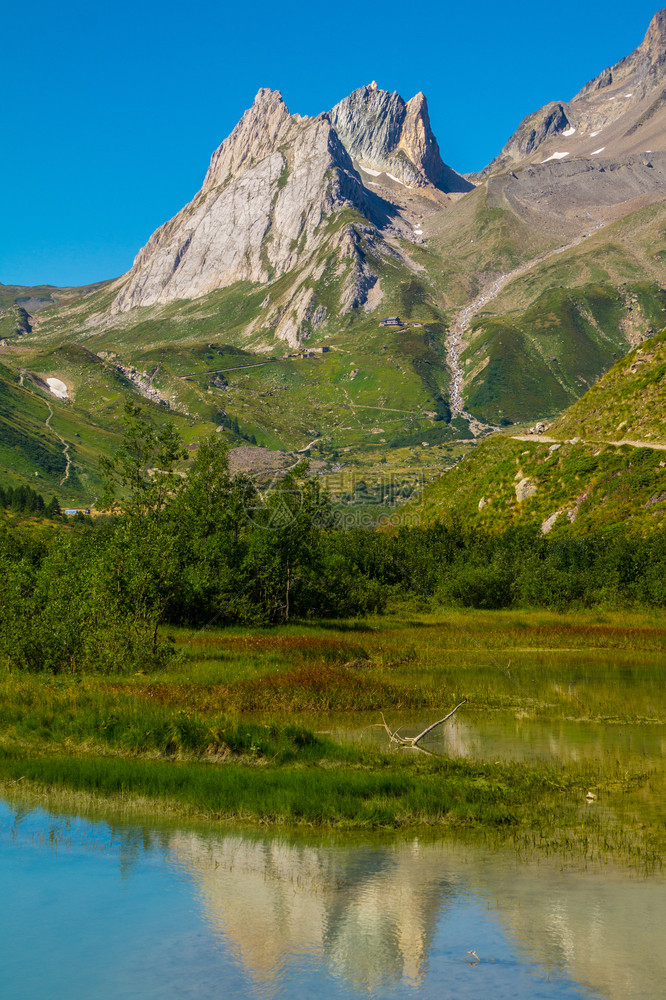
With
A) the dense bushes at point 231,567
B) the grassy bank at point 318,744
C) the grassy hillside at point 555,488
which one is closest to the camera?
the grassy bank at point 318,744

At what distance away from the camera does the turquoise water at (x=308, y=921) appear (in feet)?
37.9

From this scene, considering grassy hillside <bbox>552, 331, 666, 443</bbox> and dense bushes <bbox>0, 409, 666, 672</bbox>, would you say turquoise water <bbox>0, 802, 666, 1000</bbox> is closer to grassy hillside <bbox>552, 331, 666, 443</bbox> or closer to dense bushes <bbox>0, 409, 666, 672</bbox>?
dense bushes <bbox>0, 409, 666, 672</bbox>

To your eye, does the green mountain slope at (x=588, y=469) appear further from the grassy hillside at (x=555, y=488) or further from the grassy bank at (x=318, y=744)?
the grassy bank at (x=318, y=744)

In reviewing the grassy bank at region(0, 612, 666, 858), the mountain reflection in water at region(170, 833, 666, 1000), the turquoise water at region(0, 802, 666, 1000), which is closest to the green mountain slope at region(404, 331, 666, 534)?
the grassy bank at region(0, 612, 666, 858)

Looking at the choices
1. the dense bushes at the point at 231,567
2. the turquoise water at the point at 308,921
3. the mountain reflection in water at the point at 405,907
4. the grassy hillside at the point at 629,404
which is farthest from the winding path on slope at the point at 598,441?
the turquoise water at the point at 308,921

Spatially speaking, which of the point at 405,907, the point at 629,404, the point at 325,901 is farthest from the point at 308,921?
the point at 629,404

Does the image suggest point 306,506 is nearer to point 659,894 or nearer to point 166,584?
point 166,584

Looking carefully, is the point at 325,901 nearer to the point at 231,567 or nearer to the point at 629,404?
the point at 231,567

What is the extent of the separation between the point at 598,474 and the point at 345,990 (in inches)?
3239

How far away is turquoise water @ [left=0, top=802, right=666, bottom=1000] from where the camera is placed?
11562 mm

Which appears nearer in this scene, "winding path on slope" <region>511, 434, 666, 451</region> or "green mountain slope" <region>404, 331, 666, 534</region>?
"green mountain slope" <region>404, 331, 666, 534</region>

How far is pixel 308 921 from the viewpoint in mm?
13500

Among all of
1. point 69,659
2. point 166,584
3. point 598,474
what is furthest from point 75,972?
point 598,474

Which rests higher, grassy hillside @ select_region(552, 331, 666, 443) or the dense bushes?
grassy hillside @ select_region(552, 331, 666, 443)
